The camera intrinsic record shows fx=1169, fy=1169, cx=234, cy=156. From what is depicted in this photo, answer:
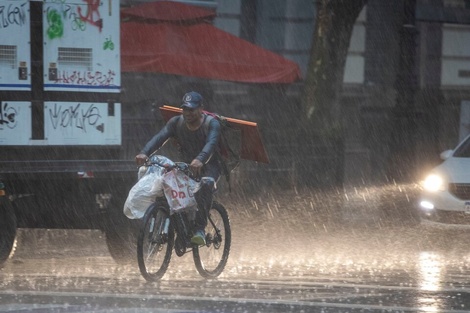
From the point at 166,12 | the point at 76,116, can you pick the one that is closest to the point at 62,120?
the point at 76,116

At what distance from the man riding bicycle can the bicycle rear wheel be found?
0.32m

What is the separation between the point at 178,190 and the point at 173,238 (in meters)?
0.41

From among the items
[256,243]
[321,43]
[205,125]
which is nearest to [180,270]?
[205,125]

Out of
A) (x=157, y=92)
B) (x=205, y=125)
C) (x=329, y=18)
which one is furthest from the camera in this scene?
(x=157, y=92)

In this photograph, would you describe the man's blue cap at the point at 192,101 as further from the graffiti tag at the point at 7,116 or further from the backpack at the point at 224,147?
the graffiti tag at the point at 7,116

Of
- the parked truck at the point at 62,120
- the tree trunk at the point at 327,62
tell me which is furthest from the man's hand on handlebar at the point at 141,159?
the tree trunk at the point at 327,62

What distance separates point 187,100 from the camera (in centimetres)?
920

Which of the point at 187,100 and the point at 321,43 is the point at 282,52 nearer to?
the point at 321,43

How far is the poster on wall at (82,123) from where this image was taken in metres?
10.9

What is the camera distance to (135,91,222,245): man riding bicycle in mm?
9258

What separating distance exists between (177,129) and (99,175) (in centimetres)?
139

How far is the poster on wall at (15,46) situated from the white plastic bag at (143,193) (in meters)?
2.31

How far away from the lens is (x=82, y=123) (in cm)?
1105

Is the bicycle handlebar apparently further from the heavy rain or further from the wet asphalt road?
the wet asphalt road
